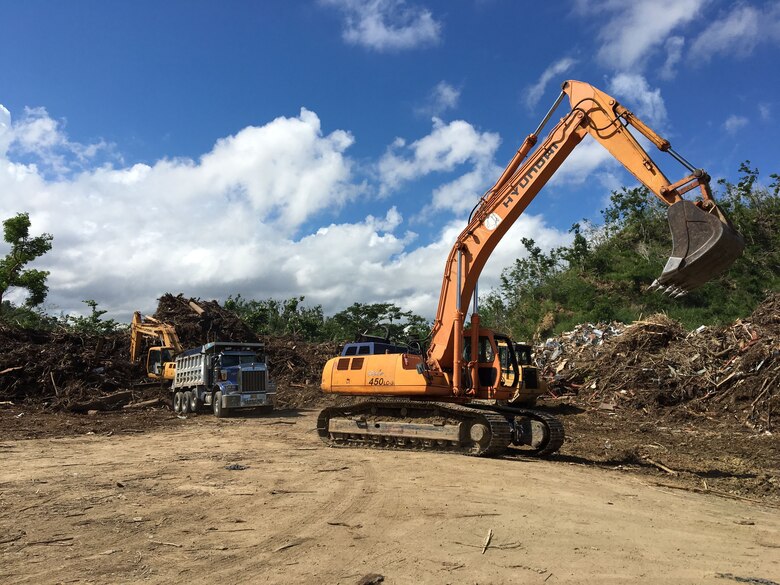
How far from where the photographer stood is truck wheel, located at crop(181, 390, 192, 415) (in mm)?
20016

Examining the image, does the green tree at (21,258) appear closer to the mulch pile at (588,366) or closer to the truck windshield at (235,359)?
the mulch pile at (588,366)

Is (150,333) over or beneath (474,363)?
over

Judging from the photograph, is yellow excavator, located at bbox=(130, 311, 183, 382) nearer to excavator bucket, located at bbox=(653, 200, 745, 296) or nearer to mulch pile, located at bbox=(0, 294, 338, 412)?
mulch pile, located at bbox=(0, 294, 338, 412)

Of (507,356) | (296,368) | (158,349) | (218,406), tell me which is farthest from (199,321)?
(507,356)

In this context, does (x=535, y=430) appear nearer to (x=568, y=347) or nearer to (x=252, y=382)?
(x=252, y=382)

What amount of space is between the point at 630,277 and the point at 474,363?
97.7 feet

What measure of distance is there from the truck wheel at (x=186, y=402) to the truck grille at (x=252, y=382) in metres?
2.33

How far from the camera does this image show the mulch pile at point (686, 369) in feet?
50.5

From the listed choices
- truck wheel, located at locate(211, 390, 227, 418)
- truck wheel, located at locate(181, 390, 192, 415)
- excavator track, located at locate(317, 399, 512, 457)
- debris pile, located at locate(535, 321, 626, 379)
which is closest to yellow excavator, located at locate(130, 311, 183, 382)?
truck wheel, located at locate(181, 390, 192, 415)

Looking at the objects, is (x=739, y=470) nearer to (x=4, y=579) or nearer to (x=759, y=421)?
(x=759, y=421)

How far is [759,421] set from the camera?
14.2 m

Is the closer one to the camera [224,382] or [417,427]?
[417,427]

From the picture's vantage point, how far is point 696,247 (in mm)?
7973

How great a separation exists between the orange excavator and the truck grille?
7762 mm
